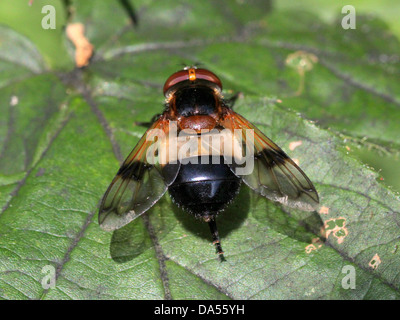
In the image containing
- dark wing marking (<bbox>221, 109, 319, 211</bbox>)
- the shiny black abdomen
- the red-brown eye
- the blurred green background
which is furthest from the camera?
the blurred green background

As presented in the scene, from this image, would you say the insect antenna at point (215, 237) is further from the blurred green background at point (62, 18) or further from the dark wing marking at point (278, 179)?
the blurred green background at point (62, 18)

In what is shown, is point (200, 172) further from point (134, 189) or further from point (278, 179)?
point (278, 179)

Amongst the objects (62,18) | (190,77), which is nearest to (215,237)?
(190,77)

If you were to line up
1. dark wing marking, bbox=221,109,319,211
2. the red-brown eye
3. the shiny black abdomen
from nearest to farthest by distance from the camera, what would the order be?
1. the shiny black abdomen
2. dark wing marking, bbox=221,109,319,211
3. the red-brown eye

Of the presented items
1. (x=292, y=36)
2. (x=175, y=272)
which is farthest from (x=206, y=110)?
(x=292, y=36)

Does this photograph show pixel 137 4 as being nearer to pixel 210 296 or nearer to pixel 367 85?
pixel 367 85

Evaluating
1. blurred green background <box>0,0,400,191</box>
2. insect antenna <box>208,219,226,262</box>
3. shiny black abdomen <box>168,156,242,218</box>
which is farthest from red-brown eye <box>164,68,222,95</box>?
blurred green background <box>0,0,400,191</box>

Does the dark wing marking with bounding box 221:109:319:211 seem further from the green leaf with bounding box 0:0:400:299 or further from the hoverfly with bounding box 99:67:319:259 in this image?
the green leaf with bounding box 0:0:400:299
